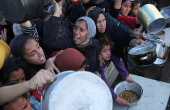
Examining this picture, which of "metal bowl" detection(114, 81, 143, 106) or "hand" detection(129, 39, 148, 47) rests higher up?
"hand" detection(129, 39, 148, 47)

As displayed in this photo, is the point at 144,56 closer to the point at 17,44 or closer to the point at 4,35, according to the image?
the point at 17,44

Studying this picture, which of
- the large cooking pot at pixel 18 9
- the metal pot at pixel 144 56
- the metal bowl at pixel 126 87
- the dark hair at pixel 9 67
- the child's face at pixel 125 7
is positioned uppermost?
the large cooking pot at pixel 18 9

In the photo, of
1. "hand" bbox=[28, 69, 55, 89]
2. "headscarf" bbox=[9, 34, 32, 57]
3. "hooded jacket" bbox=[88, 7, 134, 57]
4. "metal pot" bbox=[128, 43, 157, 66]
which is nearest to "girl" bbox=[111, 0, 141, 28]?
"hooded jacket" bbox=[88, 7, 134, 57]

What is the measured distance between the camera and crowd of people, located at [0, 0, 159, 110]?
2.73 ft

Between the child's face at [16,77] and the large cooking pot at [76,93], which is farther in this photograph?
the child's face at [16,77]

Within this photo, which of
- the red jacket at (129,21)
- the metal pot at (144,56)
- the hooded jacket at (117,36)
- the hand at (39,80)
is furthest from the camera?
the red jacket at (129,21)

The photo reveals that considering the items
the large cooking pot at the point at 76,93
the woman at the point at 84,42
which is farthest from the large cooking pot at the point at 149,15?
the large cooking pot at the point at 76,93

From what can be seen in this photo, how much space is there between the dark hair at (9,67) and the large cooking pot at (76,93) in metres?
0.45

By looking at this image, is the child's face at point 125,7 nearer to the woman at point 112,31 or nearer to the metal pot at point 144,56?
the woman at point 112,31

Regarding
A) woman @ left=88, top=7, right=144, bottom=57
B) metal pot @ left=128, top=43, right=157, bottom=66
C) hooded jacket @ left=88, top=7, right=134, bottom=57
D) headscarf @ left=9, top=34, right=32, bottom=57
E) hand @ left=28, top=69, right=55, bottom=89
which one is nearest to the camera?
hand @ left=28, top=69, right=55, bottom=89

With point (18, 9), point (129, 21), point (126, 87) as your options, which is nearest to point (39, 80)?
point (18, 9)

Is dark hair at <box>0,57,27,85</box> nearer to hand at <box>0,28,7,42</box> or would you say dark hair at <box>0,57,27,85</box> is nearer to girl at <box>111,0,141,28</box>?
hand at <box>0,28,7,42</box>

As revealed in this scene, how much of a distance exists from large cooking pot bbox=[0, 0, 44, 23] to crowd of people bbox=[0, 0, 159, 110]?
266 millimetres

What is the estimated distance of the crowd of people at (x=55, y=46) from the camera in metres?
0.83
